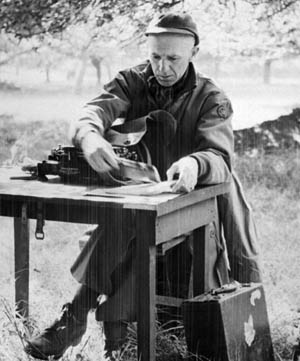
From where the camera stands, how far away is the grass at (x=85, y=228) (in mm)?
3492

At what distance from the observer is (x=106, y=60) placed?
3.83 meters

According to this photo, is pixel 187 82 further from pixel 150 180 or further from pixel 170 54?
pixel 150 180

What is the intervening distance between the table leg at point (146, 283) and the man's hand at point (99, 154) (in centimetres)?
38

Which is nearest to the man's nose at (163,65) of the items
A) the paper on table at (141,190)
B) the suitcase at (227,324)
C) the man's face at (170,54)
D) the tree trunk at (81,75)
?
the man's face at (170,54)

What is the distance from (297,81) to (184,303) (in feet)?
4.28

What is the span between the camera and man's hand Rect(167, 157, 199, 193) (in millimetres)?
2965

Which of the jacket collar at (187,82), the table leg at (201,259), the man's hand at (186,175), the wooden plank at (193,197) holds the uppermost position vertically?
the jacket collar at (187,82)

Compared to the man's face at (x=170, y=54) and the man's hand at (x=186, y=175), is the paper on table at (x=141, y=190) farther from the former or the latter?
the man's face at (x=170, y=54)

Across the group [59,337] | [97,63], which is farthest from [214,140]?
[59,337]

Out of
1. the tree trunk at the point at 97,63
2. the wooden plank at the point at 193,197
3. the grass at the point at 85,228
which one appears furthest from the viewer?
the tree trunk at the point at 97,63

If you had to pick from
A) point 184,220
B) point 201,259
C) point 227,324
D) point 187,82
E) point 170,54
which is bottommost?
point 227,324

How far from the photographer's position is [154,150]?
3412 millimetres

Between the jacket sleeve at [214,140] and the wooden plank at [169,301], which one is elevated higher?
the jacket sleeve at [214,140]

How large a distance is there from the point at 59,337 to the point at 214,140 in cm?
106
